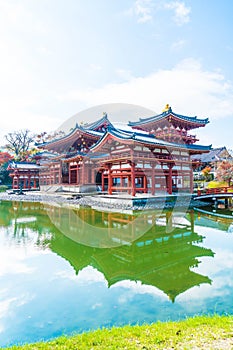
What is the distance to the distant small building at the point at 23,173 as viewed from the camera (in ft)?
108

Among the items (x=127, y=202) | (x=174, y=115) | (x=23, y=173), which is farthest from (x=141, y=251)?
(x=23, y=173)

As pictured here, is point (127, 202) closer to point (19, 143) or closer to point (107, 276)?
point (107, 276)

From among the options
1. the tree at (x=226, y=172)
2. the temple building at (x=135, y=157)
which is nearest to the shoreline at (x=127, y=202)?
the temple building at (x=135, y=157)

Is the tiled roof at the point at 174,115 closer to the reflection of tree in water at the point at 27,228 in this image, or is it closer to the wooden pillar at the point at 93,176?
the wooden pillar at the point at 93,176

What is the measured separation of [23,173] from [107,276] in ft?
99.9

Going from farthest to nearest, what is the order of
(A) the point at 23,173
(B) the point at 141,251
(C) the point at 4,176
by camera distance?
(C) the point at 4,176 → (A) the point at 23,173 → (B) the point at 141,251

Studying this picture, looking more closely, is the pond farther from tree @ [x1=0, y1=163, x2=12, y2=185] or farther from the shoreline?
tree @ [x1=0, y1=163, x2=12, y2=185]

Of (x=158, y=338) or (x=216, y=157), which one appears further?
(x=216, y=157)

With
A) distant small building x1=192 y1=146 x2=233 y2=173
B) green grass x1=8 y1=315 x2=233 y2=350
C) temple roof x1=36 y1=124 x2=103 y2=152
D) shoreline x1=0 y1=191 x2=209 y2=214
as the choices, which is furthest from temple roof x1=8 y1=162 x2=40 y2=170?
green grass x1=8 y1=315 x2=233 y2=350

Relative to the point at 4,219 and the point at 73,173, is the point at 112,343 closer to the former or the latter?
the point at 4,219

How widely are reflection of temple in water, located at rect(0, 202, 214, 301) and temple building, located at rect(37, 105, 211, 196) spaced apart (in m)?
6.01

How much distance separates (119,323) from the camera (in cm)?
423

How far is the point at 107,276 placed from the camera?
644cm

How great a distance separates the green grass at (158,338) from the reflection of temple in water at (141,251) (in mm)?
1616
